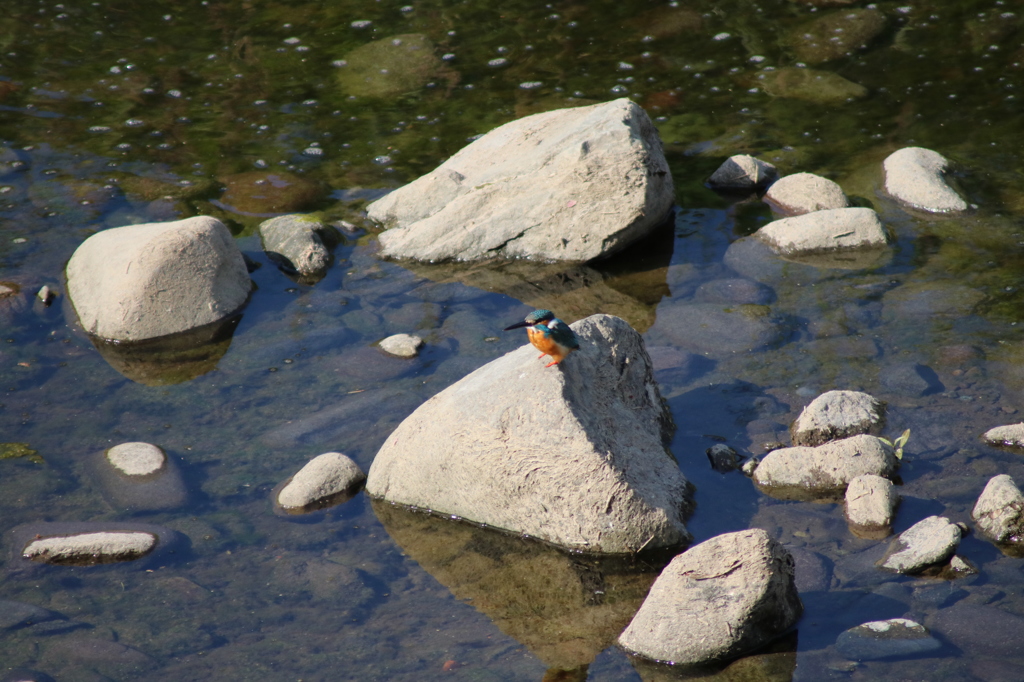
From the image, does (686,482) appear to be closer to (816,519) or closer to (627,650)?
(816,519)

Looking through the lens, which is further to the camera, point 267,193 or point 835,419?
point 267,193

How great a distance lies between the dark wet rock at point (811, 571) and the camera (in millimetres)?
4254

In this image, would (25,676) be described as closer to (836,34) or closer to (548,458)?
(548,458)

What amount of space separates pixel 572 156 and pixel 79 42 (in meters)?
7.91

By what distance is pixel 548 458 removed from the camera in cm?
A: 455

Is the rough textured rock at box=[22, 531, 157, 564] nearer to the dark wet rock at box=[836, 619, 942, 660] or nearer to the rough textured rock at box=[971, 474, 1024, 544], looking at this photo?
the dark wet rock at box=[836, 619, 942, 660]

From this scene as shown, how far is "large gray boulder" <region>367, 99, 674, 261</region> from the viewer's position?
23.9ft

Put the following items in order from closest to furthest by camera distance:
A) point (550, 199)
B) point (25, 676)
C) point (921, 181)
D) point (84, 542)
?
point (25, 676) < point (84, 542) < point (550, 199) < point (921, 181)

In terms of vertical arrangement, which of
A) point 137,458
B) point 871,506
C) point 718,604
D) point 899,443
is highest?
point 718,604

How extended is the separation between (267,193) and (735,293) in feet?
15.0

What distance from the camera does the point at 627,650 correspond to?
3998 millimetres

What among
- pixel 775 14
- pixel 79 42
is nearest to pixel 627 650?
pixel 775 14

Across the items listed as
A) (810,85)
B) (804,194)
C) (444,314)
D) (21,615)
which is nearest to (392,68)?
(810,85)

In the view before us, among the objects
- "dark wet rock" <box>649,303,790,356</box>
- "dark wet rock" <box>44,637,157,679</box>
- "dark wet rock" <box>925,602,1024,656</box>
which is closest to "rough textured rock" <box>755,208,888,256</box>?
"dark wet rock" <box>649,303,790,356</box>
